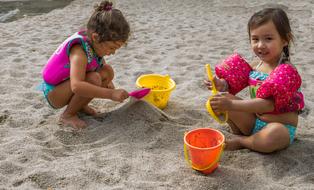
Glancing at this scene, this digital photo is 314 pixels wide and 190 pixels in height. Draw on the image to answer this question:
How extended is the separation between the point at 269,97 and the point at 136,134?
84 cm

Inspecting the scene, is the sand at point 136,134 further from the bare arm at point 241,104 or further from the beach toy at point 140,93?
the bare arm at point 241,104

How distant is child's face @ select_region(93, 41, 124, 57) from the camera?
2.45 m

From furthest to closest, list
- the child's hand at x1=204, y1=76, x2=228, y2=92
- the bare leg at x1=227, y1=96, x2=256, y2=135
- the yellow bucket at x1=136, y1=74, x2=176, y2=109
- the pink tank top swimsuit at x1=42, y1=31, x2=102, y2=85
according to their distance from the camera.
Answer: the yellow bucket at x1=136, y1=74, x2=176, y2=109 → the pink tank top swimsuit at x1=42, y1=31, x2=102, y2=85 → the child's hand at x1=204, y1=76, x2=228, y2=92 → the bare leg at x1=227, y1=96, x2=256, y2=135

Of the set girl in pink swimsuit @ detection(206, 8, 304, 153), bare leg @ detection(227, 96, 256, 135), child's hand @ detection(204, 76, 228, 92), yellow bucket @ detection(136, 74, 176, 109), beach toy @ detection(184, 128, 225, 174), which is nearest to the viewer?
beach toy @ detection(184, 128, 225, 174)

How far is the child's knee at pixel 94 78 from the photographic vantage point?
2496 mm

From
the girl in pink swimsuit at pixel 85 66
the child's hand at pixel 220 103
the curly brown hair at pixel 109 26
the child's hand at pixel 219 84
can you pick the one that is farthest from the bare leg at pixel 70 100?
the child's hand at pixel 220 103

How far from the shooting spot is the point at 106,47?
8.14ft

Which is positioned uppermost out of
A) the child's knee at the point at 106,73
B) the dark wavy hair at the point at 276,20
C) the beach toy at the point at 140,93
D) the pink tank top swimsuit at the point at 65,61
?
the dark wavy hair at the point at 276,20

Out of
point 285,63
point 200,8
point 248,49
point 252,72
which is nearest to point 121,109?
point 252,72

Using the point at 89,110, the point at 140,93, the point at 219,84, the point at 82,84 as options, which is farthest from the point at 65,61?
the point at 219,84

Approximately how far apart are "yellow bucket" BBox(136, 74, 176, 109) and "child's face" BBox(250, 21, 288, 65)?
74 cm

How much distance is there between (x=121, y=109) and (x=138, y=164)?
644 mm

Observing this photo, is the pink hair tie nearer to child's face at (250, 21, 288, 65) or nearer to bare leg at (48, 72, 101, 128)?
bare leg at (48, 72, 101, 128)

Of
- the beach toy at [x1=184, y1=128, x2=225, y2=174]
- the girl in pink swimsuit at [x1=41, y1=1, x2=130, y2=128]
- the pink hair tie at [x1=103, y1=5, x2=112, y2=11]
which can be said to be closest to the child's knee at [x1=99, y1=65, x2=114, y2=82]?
the girl in pink swimsuit at [x1=41, y1=1, x2=130, y2=128]
